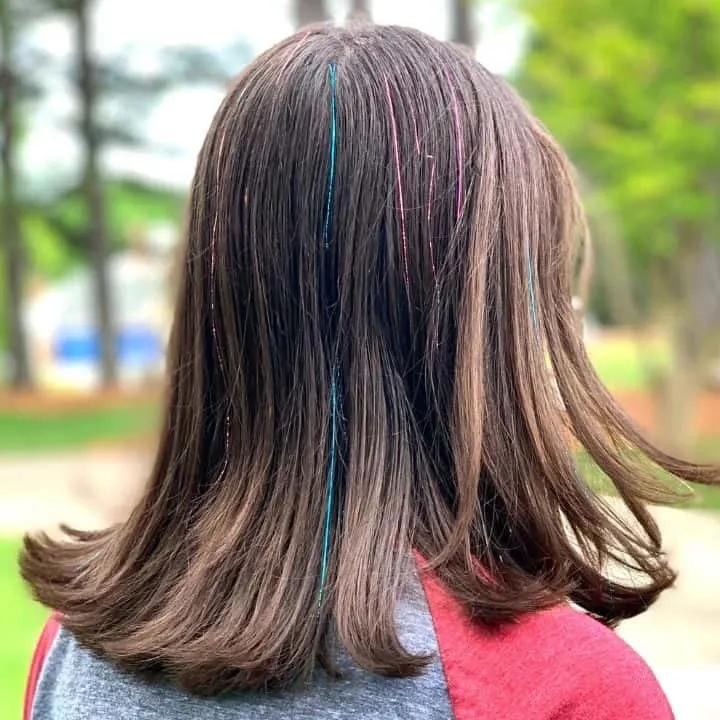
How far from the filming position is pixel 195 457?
47.6 inches

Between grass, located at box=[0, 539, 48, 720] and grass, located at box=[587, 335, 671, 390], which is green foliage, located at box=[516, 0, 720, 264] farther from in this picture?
grass, located at box=[0, 539, 48, 720]

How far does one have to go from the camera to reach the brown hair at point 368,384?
1048mm

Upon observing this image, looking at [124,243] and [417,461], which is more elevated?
[417,461]

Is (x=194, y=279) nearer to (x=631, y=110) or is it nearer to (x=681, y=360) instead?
(x=631, y=110)

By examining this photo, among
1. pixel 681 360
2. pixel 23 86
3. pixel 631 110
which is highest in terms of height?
pixel 631 110

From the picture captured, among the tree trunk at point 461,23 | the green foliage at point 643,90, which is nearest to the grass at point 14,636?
the green foliage at point 643,90

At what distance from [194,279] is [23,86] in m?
18.7

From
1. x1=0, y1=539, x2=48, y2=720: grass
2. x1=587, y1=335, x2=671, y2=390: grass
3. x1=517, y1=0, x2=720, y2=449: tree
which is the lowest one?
x1=587, y1=335, x2=671, y2=390: grass

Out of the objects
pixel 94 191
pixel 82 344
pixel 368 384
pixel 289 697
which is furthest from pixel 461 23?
pixel 82 344

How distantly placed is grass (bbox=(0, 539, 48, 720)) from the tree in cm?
527

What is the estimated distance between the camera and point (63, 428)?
1619 centimetres

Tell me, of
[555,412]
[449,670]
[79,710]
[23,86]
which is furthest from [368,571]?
[23,86]

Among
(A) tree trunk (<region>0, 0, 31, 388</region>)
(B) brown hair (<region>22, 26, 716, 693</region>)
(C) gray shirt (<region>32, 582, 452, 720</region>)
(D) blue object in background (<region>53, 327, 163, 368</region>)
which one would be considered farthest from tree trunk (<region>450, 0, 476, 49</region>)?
(D) blue object in background (<region>53, 327, 163, 368</region>)

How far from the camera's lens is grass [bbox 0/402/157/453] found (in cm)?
1430
